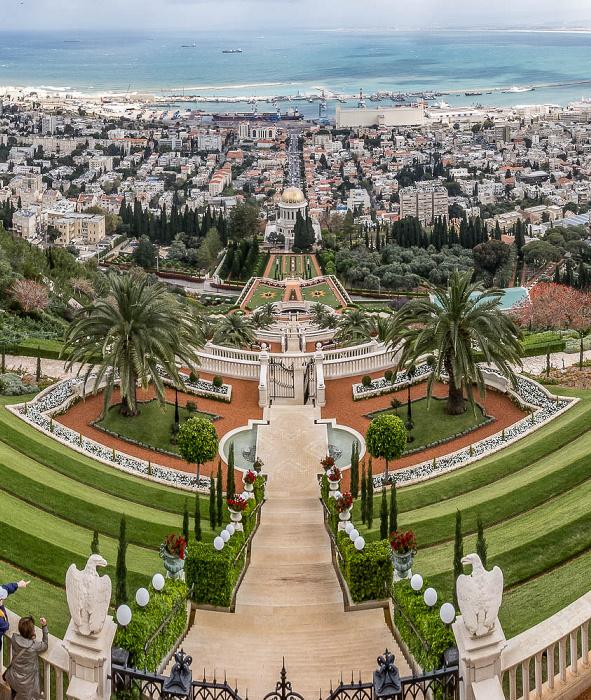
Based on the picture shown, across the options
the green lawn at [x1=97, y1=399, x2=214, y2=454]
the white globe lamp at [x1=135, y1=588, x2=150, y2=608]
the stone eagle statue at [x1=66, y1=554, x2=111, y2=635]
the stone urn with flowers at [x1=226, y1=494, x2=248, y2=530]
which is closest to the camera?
the stone eagle statue at [x1=66, y1=554, x2=111, y2=635]

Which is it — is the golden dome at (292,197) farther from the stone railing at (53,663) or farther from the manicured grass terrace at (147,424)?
the stone railing at (53,663)

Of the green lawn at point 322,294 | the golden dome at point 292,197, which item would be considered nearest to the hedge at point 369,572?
the green lawn at point 322,294

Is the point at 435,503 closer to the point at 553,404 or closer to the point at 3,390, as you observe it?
the point at 553,404

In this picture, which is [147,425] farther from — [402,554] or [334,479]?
[402,554]

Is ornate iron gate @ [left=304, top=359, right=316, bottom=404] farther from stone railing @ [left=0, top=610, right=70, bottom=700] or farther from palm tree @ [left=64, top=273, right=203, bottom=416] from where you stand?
stone railing @ [left=0, top=610, right=70, bottom=700]

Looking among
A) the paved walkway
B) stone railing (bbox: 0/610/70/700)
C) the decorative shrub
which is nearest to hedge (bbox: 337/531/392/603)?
the paved walkway

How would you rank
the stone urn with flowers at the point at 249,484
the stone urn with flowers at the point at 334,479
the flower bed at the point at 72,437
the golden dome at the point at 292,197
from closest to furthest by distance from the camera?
the stone urn with flowers at the point at 249,484 → the stone urn with flowers at the point at 334,479 → the flower bed at the point at 72,437 → the golden dome at the point at 292,197

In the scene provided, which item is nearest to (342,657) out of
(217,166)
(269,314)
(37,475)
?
(37,475)
